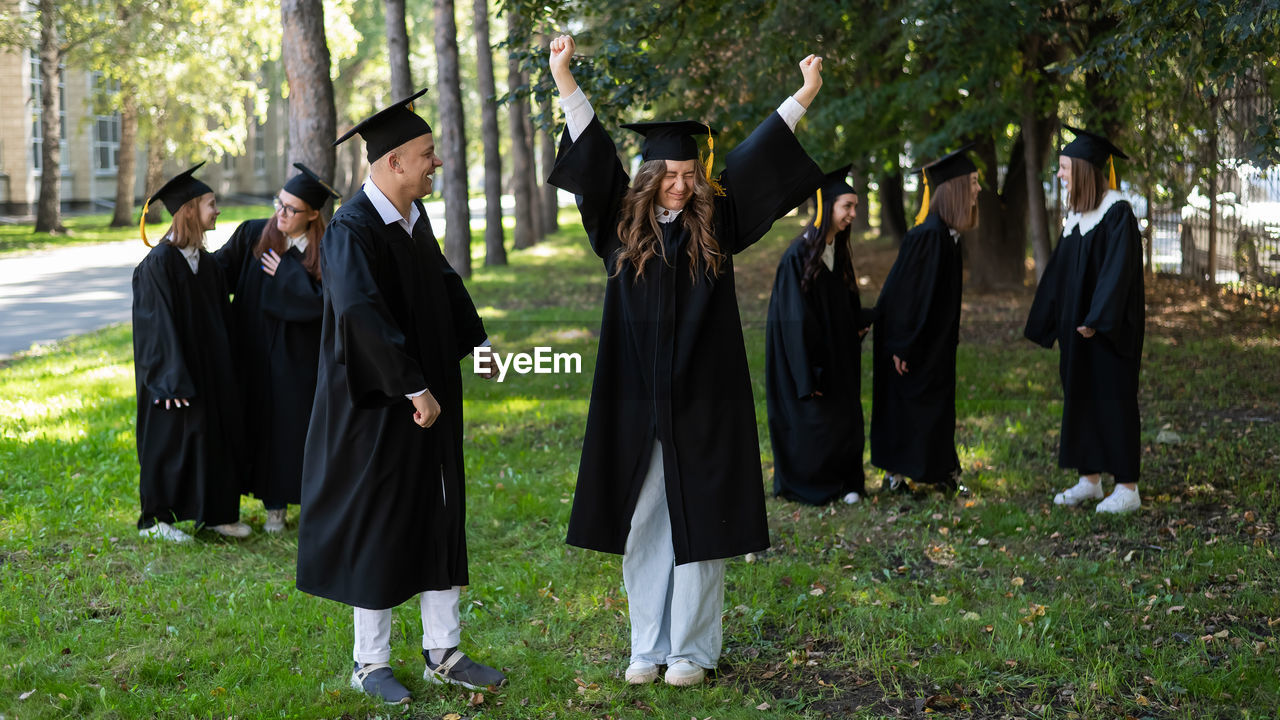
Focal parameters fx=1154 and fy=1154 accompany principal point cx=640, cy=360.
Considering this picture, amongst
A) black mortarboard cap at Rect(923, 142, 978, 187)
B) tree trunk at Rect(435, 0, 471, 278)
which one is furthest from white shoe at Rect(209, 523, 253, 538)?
tree trunk at Rect(435, 0, 471, 278)

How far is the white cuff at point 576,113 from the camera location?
13.8 ft

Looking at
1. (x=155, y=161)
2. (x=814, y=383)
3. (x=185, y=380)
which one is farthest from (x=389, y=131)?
(x=155, y=161)

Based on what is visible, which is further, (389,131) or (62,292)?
(62,292)

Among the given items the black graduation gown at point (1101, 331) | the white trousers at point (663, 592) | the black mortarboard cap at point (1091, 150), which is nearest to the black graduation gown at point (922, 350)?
the black graduation gown at point (1101, 331)

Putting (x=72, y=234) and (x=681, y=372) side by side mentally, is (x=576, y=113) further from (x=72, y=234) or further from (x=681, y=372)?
(x=72, y=234)

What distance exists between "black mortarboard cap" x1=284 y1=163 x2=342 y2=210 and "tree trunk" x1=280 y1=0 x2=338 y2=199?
3.29 m

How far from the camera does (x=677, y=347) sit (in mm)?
4270

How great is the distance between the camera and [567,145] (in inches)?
167

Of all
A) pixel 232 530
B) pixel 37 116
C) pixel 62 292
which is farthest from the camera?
pixel 37 116

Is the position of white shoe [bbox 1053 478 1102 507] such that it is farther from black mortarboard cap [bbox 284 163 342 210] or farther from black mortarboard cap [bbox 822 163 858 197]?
black mortarboard cap [bbox 284 163 342 210]

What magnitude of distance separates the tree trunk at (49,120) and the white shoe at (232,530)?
24547 millimetres

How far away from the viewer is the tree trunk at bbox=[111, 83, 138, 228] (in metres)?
30.1

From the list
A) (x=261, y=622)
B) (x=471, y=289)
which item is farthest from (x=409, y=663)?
(x=471, y=289)

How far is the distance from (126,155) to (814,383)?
29.7m
